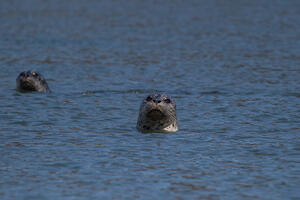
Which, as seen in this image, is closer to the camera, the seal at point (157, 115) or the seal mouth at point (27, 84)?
the seal at point (157, 115)

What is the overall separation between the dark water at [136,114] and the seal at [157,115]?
1.16 feet

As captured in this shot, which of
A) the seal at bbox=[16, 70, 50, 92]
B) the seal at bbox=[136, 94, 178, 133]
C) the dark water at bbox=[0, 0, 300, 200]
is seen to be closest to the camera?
the dark water at bbox=[0, 0, 300, 200]

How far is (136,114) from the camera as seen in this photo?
803 inches

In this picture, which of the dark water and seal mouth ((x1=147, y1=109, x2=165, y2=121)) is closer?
the dark water

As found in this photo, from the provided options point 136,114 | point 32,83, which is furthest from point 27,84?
point 136,114

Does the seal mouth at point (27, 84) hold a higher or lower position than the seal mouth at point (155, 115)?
higher

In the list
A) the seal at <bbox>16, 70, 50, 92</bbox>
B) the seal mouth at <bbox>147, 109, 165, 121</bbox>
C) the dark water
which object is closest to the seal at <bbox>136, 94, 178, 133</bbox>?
the seal mouth at <bbox>147, 109, 165, 121</bbox>

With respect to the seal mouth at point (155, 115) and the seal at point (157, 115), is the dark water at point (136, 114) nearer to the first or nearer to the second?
the seal at point (157, 115)

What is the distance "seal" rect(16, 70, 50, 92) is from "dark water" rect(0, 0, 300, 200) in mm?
565

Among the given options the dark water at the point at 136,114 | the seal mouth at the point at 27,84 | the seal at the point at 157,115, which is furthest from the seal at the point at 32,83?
the seal at the point at 157,115

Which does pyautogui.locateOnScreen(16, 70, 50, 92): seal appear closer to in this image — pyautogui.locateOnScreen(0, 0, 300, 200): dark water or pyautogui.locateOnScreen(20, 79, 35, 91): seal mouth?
pyautogui.locateOnScreen(20, 79, 35, 91): seal mouth

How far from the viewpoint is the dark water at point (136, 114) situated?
12.9 meters

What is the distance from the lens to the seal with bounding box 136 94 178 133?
17109 millimetres

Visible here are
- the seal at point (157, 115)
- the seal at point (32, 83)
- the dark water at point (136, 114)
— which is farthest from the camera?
the seal at point (32, 83)
